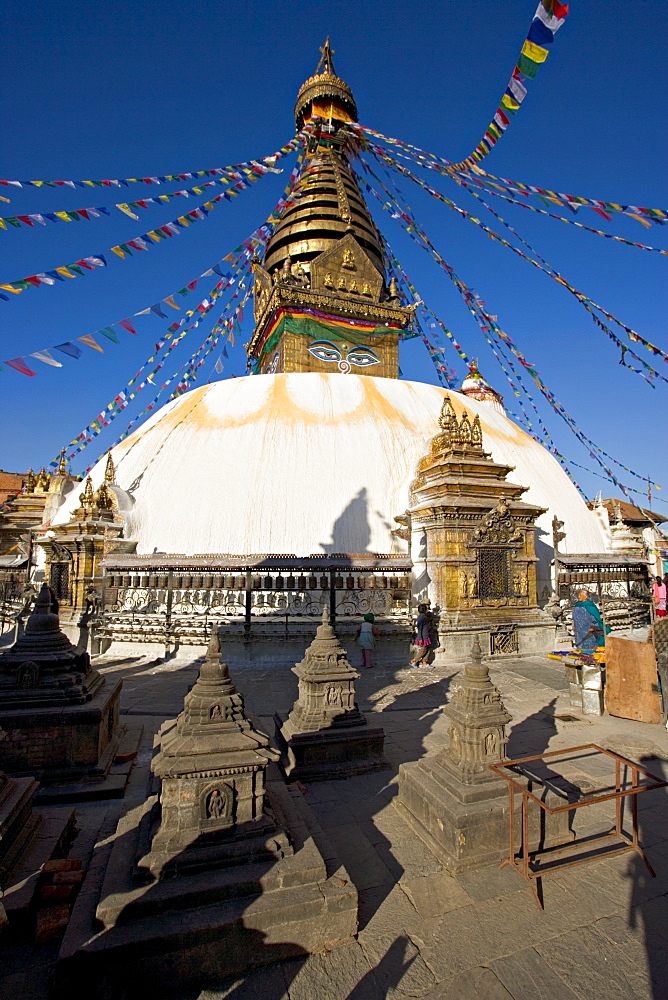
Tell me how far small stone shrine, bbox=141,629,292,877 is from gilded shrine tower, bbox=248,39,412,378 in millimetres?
16420

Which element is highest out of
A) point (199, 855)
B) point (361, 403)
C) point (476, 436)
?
point (361, 403)

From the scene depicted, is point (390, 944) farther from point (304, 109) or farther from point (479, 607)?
point (304, 109)

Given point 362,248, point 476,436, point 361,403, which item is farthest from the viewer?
point 362,248

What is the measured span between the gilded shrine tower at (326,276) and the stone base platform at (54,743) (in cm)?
1540

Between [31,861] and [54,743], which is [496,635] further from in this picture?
[31,861]

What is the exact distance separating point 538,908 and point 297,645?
726 cm

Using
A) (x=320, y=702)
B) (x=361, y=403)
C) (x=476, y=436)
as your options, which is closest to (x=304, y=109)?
(x=361, y=403)

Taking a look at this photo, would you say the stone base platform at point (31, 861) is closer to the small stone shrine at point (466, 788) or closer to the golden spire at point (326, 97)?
the small stone shrine at point (466, 788)

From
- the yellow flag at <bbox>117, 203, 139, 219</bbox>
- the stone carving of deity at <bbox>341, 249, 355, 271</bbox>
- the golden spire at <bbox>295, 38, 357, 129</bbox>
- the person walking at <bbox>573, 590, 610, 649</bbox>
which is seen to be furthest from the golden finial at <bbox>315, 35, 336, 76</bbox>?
the person walking at <bbox>573, 590, 610, 649</bbox>

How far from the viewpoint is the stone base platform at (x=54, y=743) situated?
4.43 m

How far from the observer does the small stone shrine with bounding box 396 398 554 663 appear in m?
10.2

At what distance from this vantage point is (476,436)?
38.1 feet

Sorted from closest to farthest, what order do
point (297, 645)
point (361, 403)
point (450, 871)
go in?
point (450, 871) → point (297, 645) → point (361, 403)

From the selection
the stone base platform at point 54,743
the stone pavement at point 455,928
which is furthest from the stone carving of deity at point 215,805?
the stone base platform at point 54,743
